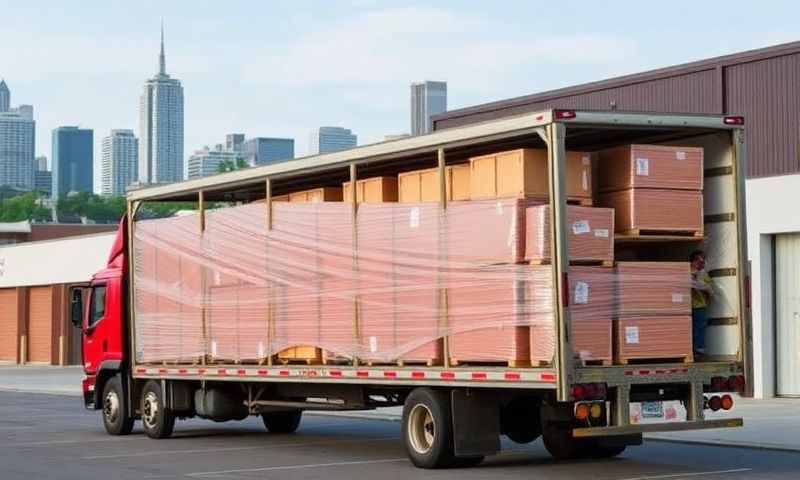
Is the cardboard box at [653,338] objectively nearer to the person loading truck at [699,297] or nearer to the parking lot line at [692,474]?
the person loading truck at [699,297]

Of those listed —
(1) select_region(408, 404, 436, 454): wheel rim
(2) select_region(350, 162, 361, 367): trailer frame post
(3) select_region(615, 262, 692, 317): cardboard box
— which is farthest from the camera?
(2) select_region(350, 162, 361, 367): trailer frame post

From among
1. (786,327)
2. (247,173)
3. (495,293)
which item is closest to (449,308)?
(495,293)

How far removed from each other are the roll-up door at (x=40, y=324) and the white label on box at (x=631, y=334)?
153 feet

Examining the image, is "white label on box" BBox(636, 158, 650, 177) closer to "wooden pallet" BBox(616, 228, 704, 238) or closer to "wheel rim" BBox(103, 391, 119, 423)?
"wooden pallet" BBox(616, 228, 704, 238)

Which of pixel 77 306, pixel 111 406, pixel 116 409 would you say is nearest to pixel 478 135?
pixel 116 409

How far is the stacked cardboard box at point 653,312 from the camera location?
15305mm

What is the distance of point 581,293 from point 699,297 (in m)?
1.70

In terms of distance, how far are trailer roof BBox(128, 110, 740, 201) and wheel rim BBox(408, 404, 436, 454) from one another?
8.93 feet

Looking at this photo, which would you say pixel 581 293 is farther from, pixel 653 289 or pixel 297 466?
pixel 297 466

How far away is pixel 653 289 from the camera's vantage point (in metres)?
15.5

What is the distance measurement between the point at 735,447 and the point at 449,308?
5.03 m

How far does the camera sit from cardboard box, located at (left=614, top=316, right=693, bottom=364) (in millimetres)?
15273

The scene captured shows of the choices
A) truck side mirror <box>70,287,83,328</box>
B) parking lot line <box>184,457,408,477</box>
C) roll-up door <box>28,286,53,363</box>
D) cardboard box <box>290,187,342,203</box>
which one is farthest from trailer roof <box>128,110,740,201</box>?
roll-up door <box>28,286,53,363</box>

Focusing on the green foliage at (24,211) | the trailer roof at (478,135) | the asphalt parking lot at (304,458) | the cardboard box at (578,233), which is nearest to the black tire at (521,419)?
the asphalt parking lot at (304,458)
